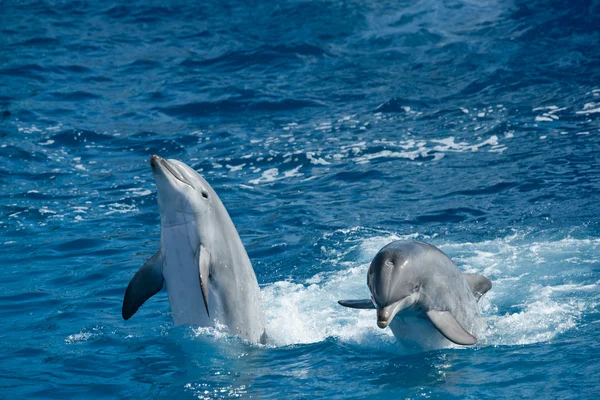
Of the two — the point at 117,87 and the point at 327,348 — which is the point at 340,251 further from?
the point at 117,87

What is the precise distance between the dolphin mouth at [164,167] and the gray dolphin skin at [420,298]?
72.5 inches

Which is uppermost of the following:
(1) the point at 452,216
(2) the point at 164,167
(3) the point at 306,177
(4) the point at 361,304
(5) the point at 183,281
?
(2) the point at 164,167

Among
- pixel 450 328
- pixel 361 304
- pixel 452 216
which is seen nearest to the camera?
pixel 450 328

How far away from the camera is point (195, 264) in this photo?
332 inches

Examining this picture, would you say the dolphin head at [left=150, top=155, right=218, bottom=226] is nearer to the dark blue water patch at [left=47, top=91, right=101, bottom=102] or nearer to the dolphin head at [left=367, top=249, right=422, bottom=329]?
the dolphin head at [left=367, top=249, right=422, bottom=329]

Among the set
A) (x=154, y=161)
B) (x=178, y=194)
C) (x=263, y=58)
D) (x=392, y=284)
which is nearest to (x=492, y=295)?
(x=392, y=284)

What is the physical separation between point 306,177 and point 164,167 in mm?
7039

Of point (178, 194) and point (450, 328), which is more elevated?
point (178, 194)

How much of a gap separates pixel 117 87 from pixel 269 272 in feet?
34.5

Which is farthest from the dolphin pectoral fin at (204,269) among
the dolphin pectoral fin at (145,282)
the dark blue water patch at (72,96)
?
the dark blue water patch at (72,96)

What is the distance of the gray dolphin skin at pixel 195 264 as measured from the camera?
833cm

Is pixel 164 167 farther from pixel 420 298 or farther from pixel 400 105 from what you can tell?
pixel 400 105

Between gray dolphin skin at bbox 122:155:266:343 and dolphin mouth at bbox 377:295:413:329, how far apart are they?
1.69m

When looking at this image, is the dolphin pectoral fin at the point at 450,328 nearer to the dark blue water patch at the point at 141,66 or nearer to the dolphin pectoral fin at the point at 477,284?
the dolphin pectoral fin at the point at 477,284
